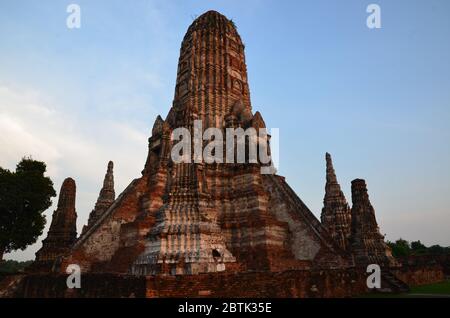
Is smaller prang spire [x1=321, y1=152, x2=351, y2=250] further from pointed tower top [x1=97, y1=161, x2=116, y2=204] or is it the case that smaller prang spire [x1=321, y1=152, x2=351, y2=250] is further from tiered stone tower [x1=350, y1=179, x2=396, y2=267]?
pointed tower top [x1=97, y1=161, x2=116, y2=204]

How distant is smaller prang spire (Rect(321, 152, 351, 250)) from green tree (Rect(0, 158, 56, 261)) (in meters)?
22.7

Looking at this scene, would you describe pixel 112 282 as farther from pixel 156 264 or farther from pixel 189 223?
pixel 189 223

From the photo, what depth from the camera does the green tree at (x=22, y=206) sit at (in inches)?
929

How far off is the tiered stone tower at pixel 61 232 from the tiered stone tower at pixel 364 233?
15545 millimetres

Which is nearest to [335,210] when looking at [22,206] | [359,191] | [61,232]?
[359,191]

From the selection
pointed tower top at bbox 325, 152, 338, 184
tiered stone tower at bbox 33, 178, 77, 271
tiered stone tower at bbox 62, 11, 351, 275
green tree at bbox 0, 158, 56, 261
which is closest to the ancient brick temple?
tiered stone tower at bbox 62, 11, 351, 275

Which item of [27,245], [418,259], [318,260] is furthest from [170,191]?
[418,259]

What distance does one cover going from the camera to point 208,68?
817 inches

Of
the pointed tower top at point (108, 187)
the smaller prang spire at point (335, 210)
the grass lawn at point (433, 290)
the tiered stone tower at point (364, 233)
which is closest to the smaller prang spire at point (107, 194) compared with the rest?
the pointed tower top at point (108, 187)

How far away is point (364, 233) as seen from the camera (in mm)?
17938

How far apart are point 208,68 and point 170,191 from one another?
12.0m

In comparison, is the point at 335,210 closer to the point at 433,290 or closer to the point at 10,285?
the point at 433,290

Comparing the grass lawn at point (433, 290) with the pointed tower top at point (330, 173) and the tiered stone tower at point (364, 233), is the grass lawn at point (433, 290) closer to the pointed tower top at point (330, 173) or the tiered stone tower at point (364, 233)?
the tiered stone tower at point (364, 233)

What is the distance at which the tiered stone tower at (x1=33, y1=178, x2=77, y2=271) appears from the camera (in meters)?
16.4
